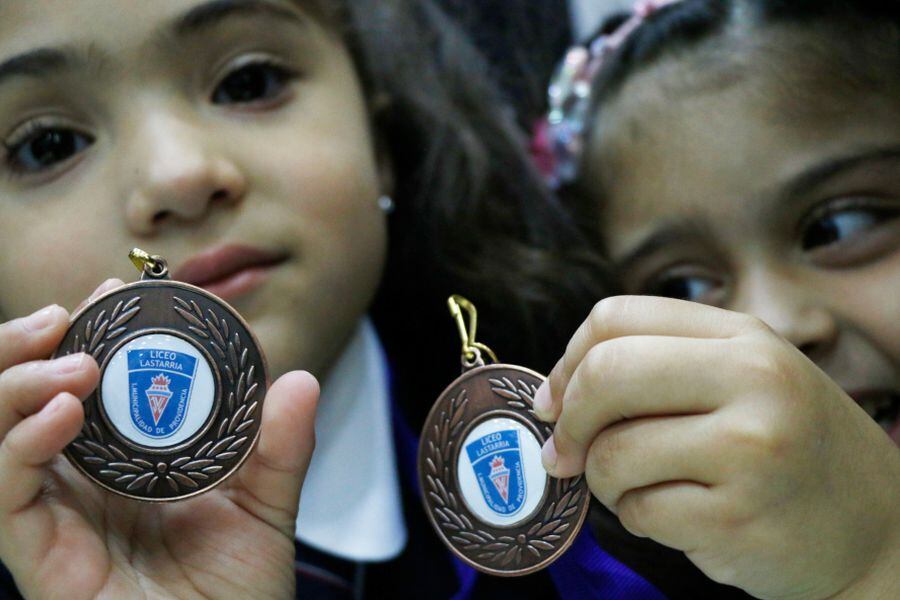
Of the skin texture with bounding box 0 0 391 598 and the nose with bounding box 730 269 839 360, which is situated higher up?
the skin texture with bounding box 0 0 391 598

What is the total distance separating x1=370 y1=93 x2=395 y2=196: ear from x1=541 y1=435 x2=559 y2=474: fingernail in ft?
1.86

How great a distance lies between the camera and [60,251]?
0.86 meters

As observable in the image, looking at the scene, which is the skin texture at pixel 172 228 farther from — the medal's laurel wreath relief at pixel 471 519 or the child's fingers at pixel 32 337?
the medal's laurel wreath relief at pixel 471 519

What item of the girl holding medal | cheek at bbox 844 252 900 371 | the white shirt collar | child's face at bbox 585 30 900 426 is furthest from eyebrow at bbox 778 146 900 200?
the white shirt collar

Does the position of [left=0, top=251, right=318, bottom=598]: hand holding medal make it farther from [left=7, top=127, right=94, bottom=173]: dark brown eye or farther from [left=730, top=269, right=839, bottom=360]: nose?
[left=730, top=269, right=839, bottom=360]: nose

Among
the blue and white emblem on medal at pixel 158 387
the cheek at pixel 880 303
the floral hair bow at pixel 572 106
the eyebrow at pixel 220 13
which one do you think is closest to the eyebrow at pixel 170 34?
the eyebrow at pixel 220 13

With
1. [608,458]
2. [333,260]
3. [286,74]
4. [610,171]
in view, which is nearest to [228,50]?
[286,74]

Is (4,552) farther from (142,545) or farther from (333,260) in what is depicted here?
(333,260)

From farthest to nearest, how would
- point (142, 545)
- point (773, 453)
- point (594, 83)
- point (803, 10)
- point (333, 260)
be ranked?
point (594, 83)
point (803, 10)
point (333, 260)
point (142, 545)
point (773, 453)

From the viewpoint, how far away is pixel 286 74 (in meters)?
1.00

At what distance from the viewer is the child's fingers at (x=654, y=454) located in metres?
0.64

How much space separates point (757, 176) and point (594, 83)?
31 cm

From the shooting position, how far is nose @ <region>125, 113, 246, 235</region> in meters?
0.83

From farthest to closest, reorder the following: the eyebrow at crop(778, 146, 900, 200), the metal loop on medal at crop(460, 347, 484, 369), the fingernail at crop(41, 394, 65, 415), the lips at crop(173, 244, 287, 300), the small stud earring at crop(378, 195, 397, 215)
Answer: the small stud earring at crop(378, 195, 397, 215), the eyebrow at crop(778, 146, 900, 200), the lips at crop(173, 244, 287, 300), the metal loop on medal at crop(460, 347, 484, 369), the fingernail at crop(41, 394, 65, 415)
